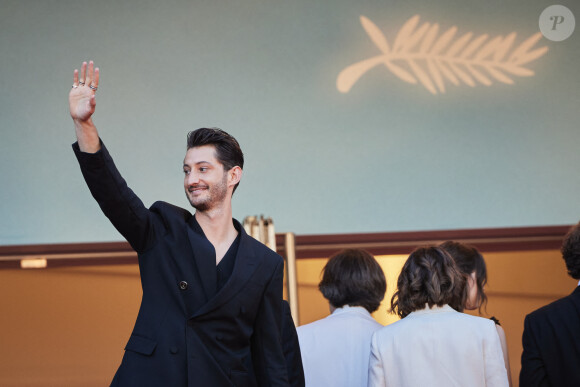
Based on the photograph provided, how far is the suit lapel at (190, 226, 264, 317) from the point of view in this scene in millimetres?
2260

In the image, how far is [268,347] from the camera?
7.97 feet

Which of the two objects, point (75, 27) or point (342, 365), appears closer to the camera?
point (342, 365)

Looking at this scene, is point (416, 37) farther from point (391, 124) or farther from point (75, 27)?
point (75, 27)

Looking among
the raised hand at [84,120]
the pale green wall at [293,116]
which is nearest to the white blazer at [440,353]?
the raised hand at [84,120]

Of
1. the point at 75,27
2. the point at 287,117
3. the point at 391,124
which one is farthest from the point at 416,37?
the point at 75,27

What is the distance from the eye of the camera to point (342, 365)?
3057 mm

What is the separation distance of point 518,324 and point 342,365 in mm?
2037

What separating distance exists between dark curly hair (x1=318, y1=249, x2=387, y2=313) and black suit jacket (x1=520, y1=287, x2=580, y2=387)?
657 millimetres

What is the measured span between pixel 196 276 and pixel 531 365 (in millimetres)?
1292

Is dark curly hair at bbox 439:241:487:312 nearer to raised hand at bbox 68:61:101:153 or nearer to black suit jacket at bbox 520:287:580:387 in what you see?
black suit jacket at bbox 520:287:580:387

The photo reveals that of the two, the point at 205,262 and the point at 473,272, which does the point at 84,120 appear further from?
the point at 473,272

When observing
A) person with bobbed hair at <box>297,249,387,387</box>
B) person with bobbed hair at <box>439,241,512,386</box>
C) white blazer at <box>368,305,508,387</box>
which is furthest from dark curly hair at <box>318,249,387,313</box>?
white blazer at <box>368,305,508,387</box>

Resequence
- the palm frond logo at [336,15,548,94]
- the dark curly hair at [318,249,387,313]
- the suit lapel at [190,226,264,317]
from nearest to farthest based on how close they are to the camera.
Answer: the suit lapel at [190,226,264,317], the dark curly hair at [318,249,387,313], the palm frond logo at [336,15,548,94]

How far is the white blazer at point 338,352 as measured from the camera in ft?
10.0
